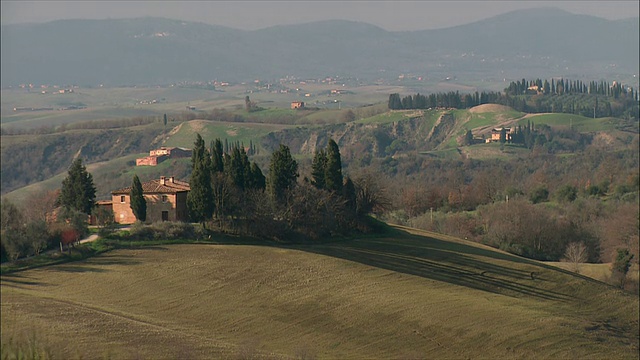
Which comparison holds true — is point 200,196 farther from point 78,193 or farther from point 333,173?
point 333,173

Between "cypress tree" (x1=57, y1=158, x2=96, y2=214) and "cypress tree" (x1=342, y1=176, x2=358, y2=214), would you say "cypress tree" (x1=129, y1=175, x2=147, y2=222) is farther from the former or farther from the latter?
"cypress tree" (x1=342, y1=176, x2=358, y2=214)

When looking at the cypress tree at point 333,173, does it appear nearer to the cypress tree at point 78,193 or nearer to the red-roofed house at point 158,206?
the red-roofed house at point 158,206

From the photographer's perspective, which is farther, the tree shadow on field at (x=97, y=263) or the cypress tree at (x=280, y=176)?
the cypress tree at (x=280, y=176)

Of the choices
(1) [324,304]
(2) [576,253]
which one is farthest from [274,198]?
(2) [576,253]

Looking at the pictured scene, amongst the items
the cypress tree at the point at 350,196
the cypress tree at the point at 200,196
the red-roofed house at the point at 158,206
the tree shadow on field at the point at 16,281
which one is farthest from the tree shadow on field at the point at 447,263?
the tree shadow on field at the point at 16,281

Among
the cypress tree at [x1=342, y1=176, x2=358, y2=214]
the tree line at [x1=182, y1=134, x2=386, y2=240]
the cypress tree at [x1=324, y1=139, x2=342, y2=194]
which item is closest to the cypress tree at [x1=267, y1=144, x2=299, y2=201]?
the tree line at [x1=182, y1=134, x2=386, y2=240]

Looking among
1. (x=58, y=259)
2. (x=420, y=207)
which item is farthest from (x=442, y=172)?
(x=58, y=259)
